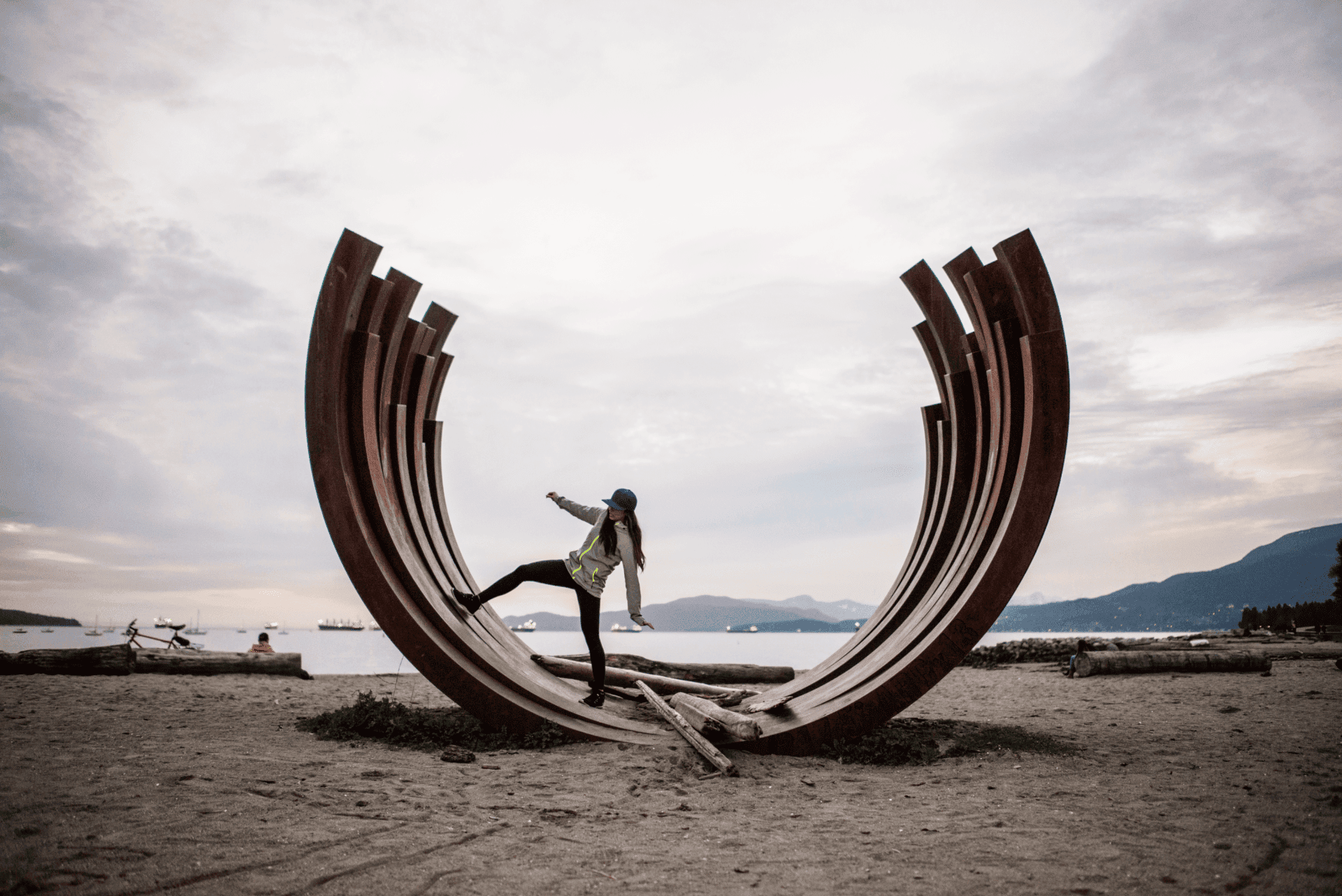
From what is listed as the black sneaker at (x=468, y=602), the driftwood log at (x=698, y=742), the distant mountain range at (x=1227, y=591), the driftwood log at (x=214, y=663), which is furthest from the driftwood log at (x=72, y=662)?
the distant mountain range at (x=1227, y=591)

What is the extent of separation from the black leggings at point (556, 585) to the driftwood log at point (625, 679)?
1.53 metres

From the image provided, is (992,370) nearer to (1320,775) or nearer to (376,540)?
(1320,775)

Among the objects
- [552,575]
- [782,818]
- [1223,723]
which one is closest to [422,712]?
[552,575]

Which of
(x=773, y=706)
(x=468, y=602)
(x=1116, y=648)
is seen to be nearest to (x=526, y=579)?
(x=468, y=602)

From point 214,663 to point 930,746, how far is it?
35.0 ft

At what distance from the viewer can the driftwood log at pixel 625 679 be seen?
891 centimetres

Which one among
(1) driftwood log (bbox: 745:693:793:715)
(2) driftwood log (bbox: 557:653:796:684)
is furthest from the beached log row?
(1) driftwood log (bbox: 745:693:793:715)

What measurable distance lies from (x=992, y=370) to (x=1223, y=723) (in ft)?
12.8

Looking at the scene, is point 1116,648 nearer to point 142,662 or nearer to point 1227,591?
point 142,662

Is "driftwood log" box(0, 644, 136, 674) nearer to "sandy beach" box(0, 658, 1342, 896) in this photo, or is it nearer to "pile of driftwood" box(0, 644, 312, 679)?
"pile of driftwood" box(0, 644, 312, 679)

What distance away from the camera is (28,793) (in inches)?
165

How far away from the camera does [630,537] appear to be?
283 inches

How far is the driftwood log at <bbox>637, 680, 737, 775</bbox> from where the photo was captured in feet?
19.0

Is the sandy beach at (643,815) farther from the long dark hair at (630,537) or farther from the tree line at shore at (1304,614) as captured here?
the tree line at shore at (1304,614)
